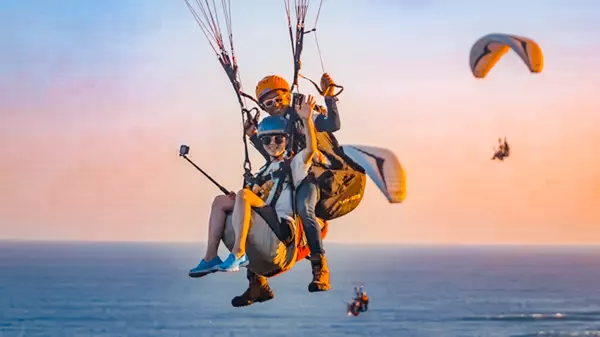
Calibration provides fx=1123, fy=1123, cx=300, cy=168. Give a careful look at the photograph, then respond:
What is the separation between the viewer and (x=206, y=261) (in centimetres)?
1021

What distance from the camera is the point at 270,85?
1098 centimetres

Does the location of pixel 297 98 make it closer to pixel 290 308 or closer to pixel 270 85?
pixel 270 85

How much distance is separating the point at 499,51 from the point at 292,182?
7.85 feet

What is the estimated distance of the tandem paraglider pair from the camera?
1031 centimetres

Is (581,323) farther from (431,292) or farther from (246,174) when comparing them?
(246,174)

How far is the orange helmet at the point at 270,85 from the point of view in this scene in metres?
11.0

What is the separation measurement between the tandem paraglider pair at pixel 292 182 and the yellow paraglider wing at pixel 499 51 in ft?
4.32

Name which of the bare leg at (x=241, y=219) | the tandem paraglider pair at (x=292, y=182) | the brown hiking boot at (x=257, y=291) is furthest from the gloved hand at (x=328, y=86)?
the brown hiking boot at (x=257, y=291)

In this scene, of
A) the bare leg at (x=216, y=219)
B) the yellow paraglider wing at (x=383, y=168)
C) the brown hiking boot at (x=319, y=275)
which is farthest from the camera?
the brown hiking boot at (x=319, y=275)

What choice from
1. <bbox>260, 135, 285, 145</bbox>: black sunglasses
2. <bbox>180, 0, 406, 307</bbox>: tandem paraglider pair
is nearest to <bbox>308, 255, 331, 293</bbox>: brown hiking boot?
<bbox>180, 0, 406, 307</bbox>: tandem paraglider pair

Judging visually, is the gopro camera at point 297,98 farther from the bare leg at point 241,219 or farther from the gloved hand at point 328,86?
the bare leg at point 241,219

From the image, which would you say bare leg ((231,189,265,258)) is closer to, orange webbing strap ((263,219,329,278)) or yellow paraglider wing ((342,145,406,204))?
orange webbing strap ((263,219,329,278))

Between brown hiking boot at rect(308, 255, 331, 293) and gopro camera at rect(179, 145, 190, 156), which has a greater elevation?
gopro camera at rect(179, 145, 190, 156)

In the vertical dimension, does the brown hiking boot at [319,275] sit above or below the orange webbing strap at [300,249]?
below
